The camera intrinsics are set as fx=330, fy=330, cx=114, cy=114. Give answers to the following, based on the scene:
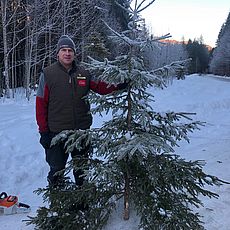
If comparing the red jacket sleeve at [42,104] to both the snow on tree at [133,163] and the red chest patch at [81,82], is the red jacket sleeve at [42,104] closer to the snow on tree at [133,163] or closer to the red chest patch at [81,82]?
the red chest patch at [81,82]

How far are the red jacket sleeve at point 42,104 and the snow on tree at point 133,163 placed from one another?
570 millimetres

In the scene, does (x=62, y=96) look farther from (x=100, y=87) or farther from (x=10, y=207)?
(x=10, y=207)

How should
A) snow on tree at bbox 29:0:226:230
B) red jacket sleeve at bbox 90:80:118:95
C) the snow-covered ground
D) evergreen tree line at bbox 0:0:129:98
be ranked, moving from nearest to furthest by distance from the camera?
snow on tree at bbox 29:0:226:230 < red jacket sleeve at bbox 90:80:118:95 < the snow-covered ground < evergreen tree line at bbox 0:0:129:98

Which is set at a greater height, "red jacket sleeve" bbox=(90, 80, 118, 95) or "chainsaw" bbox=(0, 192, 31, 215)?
"red jacket sleeve" bbox=(90, 80, 118, 95)

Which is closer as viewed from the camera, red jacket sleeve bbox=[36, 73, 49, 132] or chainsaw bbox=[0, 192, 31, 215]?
red jacket sleeve bbox=[36, 73, 49, 132]

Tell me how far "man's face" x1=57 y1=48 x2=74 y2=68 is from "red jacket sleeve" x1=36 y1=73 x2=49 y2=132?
28 centimetres

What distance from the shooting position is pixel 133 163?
3162 millimetres

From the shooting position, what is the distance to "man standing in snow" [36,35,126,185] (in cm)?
369

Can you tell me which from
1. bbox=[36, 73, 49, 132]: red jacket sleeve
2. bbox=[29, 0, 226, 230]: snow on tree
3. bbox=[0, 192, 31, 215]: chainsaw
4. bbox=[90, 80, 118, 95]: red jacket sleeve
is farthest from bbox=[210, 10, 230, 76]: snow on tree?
bbox=[29, 0, 226, 230]: snow on tree

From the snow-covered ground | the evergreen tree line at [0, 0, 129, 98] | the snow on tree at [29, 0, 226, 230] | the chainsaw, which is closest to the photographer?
the snow on tree at [29, 0, 226, 230]

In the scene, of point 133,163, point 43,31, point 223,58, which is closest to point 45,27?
point 43,31

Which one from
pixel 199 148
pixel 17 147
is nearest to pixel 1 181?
pixel 17 147

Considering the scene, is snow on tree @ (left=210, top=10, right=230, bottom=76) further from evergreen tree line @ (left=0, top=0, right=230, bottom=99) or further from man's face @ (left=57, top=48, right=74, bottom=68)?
man's face @ (left=57, top=48, right=74, bottom=68)

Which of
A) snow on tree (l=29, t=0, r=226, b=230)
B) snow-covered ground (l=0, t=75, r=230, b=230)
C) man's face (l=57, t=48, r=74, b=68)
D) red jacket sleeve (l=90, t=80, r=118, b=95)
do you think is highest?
man's face (l=57, t=48, r=74, b=68)
